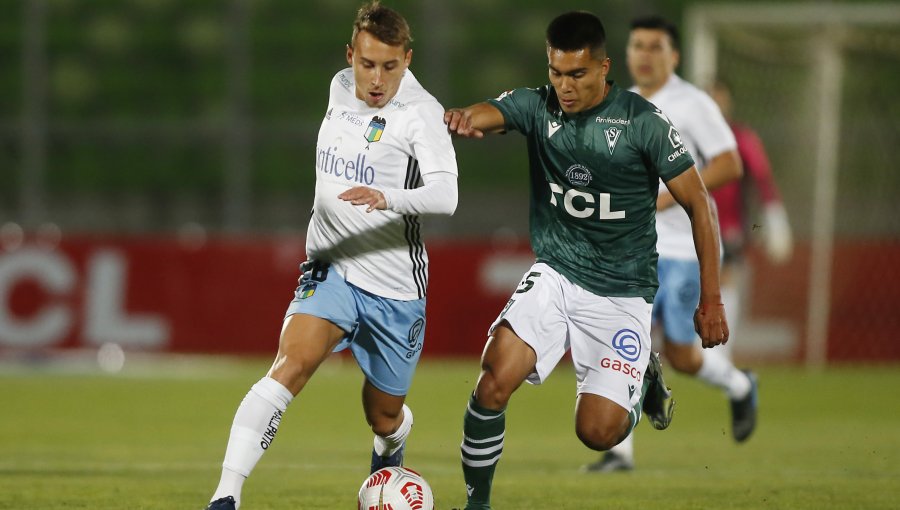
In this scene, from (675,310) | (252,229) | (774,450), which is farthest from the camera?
(252,229)

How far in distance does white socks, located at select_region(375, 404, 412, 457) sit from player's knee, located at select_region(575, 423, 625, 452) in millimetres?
920

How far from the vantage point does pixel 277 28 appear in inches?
763

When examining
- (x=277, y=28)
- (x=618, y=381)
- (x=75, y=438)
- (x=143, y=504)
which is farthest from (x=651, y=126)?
(x=277, y=28)

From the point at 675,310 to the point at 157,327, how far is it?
25.7 ft

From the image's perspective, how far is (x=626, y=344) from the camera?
6.29 meters

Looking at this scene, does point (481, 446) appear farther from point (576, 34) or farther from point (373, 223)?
point (576, 34)

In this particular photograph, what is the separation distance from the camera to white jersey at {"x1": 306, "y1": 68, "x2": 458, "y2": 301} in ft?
19.8

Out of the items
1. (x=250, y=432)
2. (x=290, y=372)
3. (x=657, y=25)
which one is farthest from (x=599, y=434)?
(x=657, y=25)

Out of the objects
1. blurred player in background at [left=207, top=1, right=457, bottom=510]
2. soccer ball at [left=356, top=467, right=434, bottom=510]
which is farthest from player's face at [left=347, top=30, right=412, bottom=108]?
soccer ball at [left=356, top=467, right=434, bottom=510]

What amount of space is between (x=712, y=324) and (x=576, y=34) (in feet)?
4.47

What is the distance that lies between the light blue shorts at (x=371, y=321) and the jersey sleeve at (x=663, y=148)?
1.24 meters

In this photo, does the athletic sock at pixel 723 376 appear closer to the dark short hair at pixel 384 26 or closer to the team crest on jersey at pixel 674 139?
the team crest on jersey at pixel 674 139

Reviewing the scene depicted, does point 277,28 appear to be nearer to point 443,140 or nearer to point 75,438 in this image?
point 75,438

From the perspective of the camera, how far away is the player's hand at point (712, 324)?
5.84 metres
